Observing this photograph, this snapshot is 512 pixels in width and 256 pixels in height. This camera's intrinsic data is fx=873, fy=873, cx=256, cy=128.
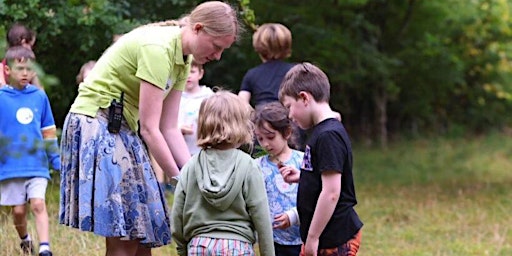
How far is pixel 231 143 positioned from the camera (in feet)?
12.8

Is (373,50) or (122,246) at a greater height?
(122,246)

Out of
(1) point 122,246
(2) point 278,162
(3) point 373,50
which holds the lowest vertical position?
(3) point 373,50

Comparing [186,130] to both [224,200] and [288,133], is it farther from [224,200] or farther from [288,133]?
[224,200]

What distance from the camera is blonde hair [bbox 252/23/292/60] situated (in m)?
6.88

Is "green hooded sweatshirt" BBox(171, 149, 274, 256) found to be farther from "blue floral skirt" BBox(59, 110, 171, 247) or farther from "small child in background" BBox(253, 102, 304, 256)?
"small child in background" BBox(253, 102, 304, 256)

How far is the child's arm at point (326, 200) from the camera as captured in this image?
3.99 meters

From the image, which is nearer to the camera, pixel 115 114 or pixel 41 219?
pixel 115 114

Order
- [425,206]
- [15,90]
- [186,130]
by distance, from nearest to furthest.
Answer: [15,90]
[186,130]
[425,206]

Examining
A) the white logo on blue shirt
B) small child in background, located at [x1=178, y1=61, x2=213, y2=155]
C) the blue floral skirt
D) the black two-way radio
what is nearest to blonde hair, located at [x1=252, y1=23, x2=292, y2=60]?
small child in background, located at [x1=178, y1=61, x2=213, y2=155]

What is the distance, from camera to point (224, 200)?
380 centimetres

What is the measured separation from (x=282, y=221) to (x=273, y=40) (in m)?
2.66

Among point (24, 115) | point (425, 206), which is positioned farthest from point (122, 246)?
point (425, 206)

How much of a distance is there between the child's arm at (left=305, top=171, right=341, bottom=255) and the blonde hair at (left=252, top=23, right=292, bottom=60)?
302 cm

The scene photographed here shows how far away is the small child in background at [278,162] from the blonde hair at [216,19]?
2.44 feet
